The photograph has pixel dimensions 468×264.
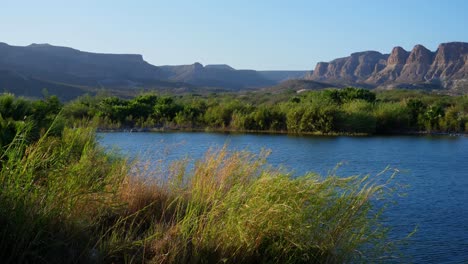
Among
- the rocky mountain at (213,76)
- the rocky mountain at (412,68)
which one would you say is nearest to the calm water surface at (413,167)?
the rocky mountain at (412,68)

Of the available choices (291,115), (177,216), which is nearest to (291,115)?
(291,115)

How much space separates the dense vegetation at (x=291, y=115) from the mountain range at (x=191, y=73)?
1164 inches

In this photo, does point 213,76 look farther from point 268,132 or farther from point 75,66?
point 268,132

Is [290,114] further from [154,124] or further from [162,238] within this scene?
[162,238]

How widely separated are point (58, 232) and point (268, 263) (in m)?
2.26

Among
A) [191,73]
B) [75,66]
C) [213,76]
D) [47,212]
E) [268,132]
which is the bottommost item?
[213,76]

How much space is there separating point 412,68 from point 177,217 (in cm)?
16276

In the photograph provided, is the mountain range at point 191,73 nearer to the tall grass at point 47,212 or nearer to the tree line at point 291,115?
the tree line at point 291,115

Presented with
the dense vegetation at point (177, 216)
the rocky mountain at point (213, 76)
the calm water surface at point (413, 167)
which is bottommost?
the rocky mountain at point (213, 76)

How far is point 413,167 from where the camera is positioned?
21.7 metres

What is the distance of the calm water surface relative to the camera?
35.3ft

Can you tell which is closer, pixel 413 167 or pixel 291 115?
pixel 413 167

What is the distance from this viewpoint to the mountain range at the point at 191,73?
308ft

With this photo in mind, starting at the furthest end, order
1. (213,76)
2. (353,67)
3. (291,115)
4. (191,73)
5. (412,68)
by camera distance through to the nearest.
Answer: (353,67) < (213,76) < (412,68) < (191,73) < (291,115)
